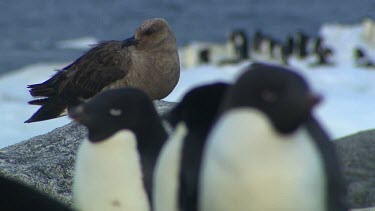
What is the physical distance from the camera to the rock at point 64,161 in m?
5.86

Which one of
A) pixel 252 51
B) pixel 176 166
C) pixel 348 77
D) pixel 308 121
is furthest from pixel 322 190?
pixel 252 51

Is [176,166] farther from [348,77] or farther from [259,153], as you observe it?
[348,77]

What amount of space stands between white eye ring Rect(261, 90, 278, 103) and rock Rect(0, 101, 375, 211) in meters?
2.65

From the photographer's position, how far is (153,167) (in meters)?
4.24

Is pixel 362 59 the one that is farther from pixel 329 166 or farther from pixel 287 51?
pixel 329 166

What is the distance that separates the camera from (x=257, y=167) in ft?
10.6

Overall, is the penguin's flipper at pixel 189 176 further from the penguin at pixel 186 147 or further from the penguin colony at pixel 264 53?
the penguin colony at pixel 264 53

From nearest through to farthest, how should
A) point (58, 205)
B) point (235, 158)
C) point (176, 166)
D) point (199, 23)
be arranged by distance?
point (235, 158)
point (176, 166)
point (58, 205)
point (199, 23)

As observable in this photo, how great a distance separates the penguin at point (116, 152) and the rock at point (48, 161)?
1.59 meters

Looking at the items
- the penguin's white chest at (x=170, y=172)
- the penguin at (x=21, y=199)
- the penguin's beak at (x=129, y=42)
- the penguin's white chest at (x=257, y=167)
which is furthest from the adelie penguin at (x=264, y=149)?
the penguin's beak at (x=129, y=42)

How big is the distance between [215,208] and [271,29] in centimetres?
2983

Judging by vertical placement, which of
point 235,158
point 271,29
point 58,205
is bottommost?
point 271,29

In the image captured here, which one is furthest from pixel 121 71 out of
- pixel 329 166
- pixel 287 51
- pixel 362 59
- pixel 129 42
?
pixel 287 51

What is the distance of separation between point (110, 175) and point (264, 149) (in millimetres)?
1048
